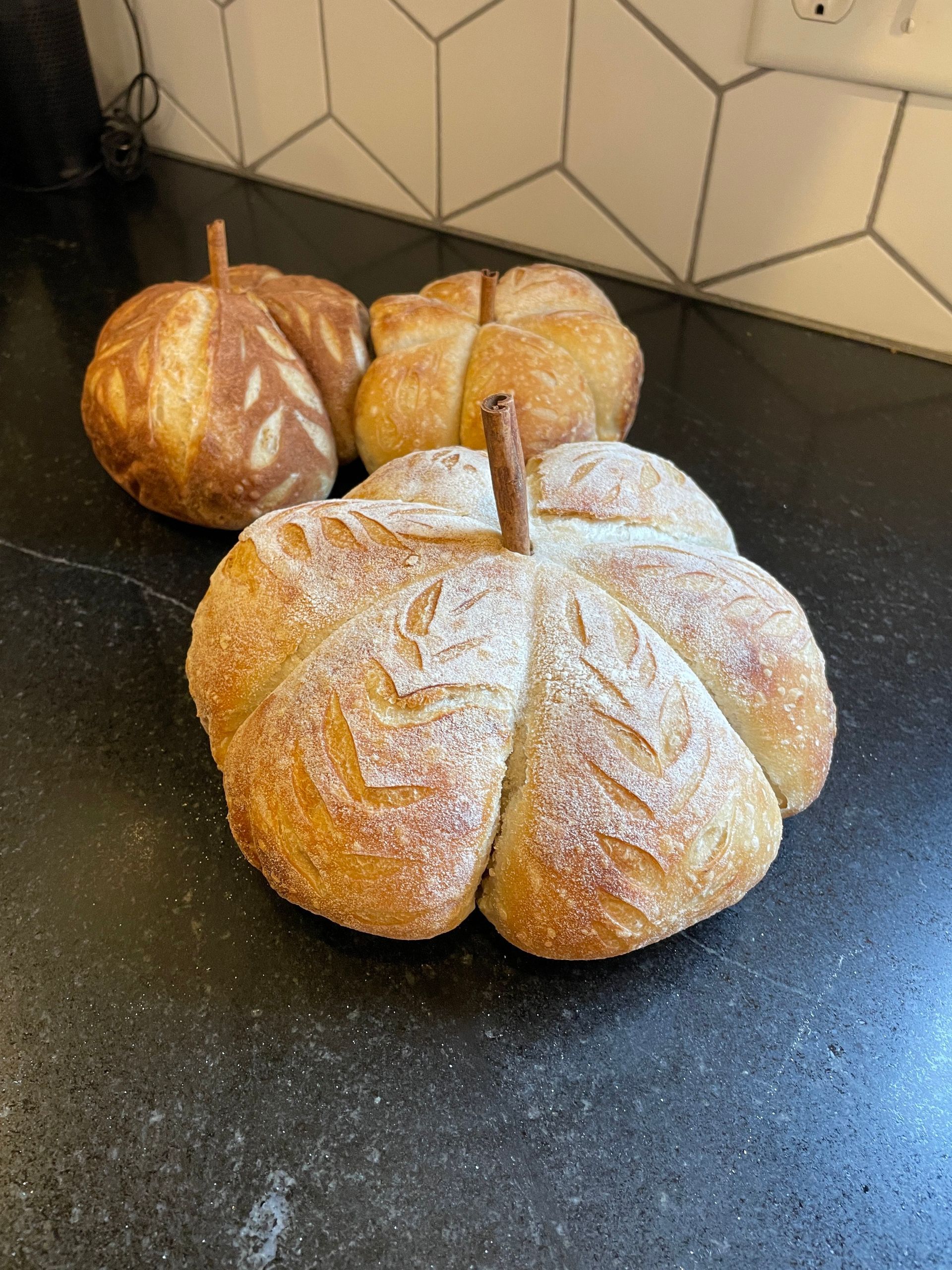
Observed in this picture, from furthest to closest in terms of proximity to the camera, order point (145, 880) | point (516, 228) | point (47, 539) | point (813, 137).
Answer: point (516, 228), point (813, 137), point (47, 539), point (145, 880)

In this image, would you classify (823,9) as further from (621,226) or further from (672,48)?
(621,226)

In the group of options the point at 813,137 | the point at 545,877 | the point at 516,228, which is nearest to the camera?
the point at 545,877

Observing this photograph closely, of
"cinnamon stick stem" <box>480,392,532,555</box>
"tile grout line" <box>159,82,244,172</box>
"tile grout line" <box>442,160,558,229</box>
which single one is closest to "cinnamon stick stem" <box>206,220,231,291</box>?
"cinnamon stick stem" <box>480,392,532,555</box>

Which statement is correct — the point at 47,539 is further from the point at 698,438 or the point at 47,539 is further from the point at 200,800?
the point at 698,438

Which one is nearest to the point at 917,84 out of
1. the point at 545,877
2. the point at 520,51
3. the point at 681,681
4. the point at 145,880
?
the point at 520,51

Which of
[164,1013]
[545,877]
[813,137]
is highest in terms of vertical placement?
[813,137]

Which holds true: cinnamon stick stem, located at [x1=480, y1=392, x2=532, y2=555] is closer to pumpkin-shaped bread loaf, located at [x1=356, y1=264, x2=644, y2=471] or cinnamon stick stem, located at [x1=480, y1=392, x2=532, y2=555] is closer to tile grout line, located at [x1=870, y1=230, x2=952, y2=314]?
pumpkin-shaped bread loaf, located at [x1=356, y1=264, x2=644, y2=471]
